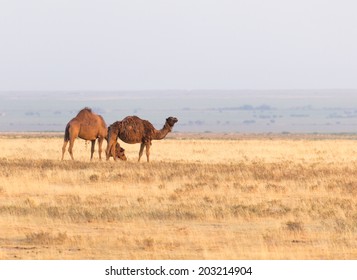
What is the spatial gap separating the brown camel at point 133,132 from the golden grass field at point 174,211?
109 inches

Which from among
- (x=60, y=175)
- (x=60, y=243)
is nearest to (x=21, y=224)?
(x=60, y=243)

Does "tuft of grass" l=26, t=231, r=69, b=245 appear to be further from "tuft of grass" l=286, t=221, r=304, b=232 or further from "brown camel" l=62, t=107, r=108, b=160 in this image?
"brown camel" l=62, t=107, r=108, b=160

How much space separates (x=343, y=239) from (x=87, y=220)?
14.9 ft

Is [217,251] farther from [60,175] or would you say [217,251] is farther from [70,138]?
[70,138]

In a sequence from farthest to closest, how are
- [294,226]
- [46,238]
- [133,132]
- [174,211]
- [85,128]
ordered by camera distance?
[85,128] → [133,132] → [174,211] → [294,226] → [46,238]

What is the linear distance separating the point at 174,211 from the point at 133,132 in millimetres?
14775

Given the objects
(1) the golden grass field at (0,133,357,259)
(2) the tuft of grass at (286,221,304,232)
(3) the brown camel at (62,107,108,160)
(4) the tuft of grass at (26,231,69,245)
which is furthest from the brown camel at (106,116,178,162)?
(4) the tuft of grass at (26,231,69,245)

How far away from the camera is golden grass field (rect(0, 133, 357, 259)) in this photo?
1567 cm

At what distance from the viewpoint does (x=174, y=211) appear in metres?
19.8

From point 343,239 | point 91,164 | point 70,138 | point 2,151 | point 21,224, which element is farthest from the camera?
point 2,151

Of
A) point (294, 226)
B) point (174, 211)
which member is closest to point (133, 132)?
point (174, 211)

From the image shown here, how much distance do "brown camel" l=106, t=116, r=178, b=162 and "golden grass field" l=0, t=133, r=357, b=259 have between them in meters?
2.78

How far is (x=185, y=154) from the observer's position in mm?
43031

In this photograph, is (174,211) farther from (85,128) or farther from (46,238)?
(85,128)
